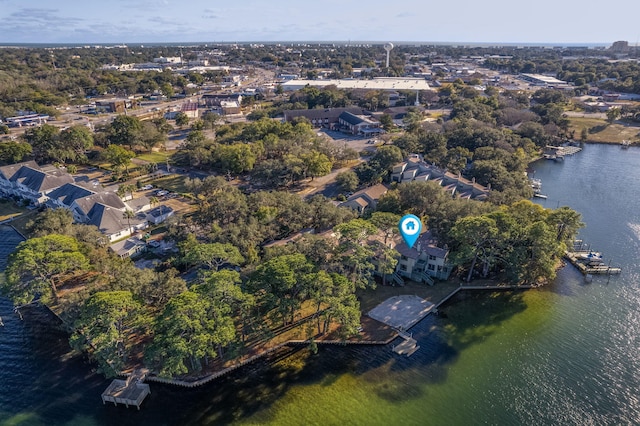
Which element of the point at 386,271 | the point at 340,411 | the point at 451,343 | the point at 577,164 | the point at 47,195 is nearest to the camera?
the point at 340,411

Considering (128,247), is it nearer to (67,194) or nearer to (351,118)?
(67,194)

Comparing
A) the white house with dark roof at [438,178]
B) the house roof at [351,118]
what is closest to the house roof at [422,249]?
the white house with dark roof at [438,178]

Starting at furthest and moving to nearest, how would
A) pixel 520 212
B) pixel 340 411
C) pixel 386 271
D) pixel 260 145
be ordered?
pixel 260 145, pixel 520 212, pixel 386 271, pixel 340 411

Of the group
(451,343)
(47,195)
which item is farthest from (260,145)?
(451,343)

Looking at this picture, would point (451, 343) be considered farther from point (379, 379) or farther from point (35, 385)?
point (35, 385)

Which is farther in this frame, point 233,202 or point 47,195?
point 47,195

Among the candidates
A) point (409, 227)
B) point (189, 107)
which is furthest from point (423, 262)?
point (189, 107)

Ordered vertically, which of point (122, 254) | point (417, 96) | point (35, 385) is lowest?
point (35, 385)

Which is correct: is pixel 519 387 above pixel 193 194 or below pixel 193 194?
below
